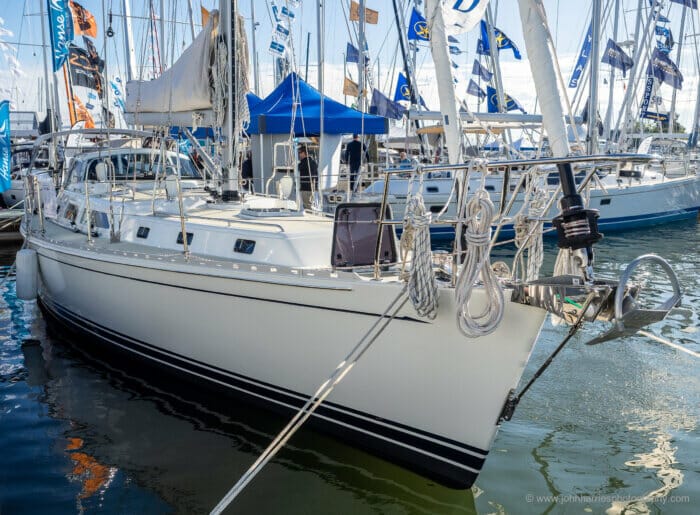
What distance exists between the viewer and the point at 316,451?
5215mm

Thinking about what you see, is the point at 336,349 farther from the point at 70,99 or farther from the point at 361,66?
the point at 70,99

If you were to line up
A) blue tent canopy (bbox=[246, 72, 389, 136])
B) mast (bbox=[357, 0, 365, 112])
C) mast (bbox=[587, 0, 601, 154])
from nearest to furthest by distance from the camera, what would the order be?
blue tent canopy (bbox=[246, 72, 389, 136]) → mast (bbox=[587, 0, 601, 154]) → mast (bbox=[357, 0, 365, 112])

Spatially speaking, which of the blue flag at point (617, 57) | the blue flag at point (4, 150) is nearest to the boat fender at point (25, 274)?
the blue flag at point (4, 150)

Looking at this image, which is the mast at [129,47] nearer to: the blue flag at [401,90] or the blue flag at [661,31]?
the blue flag at [401,90]

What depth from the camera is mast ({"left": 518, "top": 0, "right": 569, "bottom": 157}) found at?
4.78 meters

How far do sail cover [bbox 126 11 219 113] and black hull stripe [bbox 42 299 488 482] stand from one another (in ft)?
9.02

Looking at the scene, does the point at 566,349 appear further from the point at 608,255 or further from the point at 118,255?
the point at 608,255

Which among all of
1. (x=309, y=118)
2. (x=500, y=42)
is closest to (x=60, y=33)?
(x=309, y=118)

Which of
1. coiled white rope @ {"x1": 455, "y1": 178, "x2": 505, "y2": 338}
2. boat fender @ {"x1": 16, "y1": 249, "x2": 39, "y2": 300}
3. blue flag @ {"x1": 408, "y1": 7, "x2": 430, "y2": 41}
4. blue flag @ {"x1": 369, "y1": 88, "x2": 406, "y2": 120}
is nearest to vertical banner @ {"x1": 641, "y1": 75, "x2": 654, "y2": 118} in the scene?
blue flag @ {"x1": 408, "y1": 7, "x2": 430, "y2": 41}

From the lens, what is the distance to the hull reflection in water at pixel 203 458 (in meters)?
4.55

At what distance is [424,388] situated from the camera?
4.53 meters

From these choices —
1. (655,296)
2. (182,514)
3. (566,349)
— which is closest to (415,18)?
(655,296)

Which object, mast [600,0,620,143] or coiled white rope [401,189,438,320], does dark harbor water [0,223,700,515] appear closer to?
coiled white rope [401,189,438,320]

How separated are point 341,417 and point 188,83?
426cm
